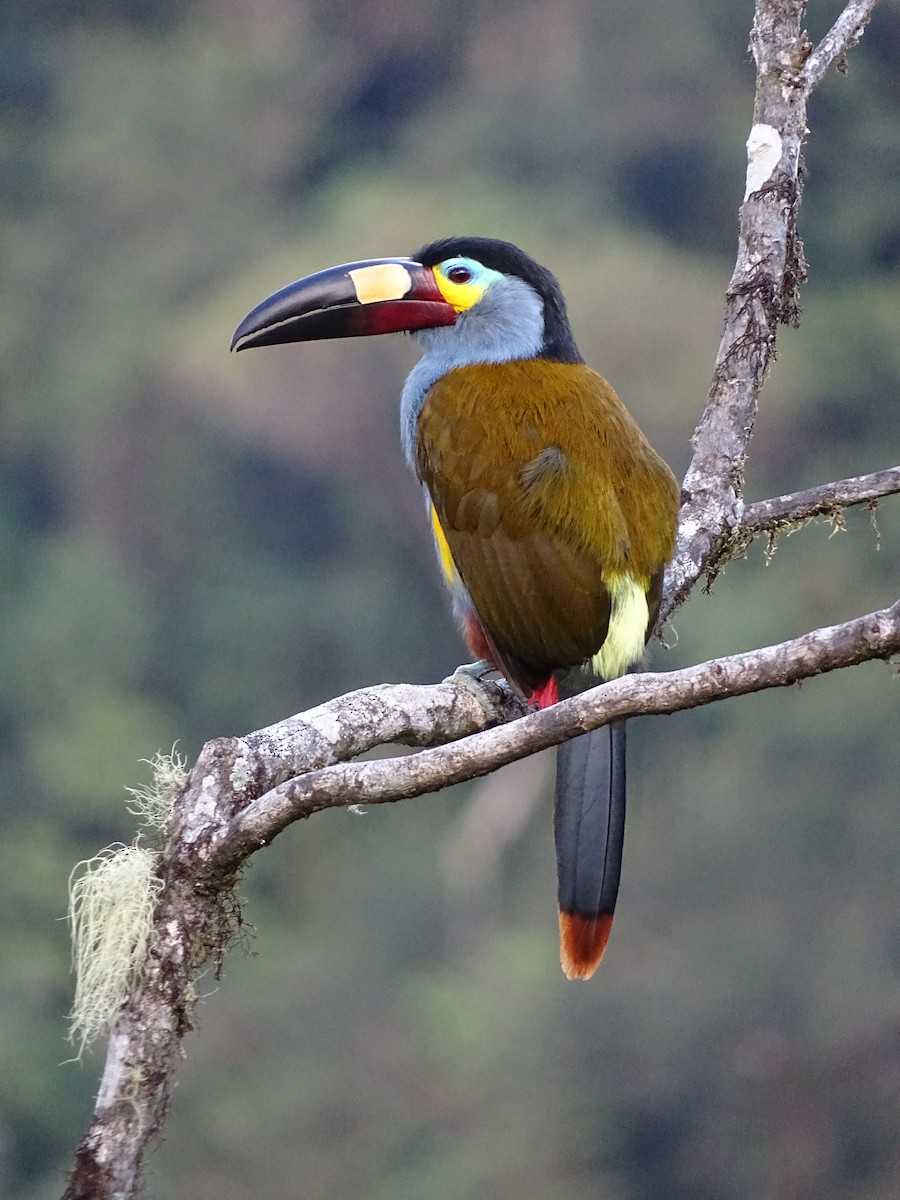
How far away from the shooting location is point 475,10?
51.1 ft

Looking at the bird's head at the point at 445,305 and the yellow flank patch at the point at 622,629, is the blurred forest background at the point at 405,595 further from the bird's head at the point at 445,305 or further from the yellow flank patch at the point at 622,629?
the yellow flank patch at the point at 622,629

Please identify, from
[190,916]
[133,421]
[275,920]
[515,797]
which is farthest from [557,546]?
[133,421]

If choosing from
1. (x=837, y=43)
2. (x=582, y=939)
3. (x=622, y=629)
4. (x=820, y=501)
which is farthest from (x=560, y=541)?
(x=837, y=43)

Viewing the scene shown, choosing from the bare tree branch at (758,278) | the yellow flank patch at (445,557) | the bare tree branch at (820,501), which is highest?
the bare tree branch at (758,278)

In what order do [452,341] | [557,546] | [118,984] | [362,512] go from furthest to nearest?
1. [362,512]
2. [452,341]
3. [557,546]
4. [118,984]

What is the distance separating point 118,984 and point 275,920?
1007 cm

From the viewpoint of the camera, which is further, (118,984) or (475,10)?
(475,10)

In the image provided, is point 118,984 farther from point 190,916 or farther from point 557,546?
point 557,546

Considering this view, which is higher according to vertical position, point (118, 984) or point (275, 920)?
point (275, 920)

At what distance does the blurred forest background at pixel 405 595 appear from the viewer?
10578mm

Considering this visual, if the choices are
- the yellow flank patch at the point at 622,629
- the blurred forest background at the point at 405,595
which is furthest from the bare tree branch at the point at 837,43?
the blurred forest background at the point at 405,595

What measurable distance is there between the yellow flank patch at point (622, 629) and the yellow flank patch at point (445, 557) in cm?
28

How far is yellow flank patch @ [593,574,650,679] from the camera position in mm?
2463

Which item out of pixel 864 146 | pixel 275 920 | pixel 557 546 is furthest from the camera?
pixel 864 146
